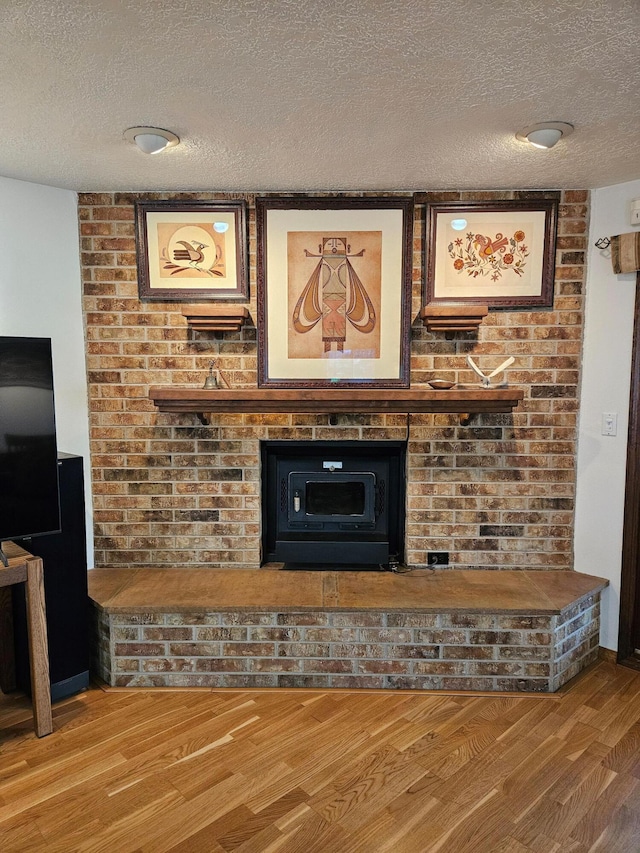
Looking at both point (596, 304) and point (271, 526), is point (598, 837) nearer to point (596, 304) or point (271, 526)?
point (271, 526)

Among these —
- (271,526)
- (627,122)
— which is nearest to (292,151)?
(627,122)

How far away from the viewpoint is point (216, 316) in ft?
8.42

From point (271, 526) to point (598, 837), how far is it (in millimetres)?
1803

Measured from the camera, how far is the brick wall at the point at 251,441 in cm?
270

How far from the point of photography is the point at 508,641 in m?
2.37

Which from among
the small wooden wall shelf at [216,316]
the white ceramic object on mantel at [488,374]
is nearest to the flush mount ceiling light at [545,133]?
the white ceramic object on mantel at [488,374]

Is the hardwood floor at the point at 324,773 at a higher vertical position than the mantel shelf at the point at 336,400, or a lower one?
lower

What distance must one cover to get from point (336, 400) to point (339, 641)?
1.08 meters

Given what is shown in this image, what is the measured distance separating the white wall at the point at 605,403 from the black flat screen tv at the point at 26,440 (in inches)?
95.9

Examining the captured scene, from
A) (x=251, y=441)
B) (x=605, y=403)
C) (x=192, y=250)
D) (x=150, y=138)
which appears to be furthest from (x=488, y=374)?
(x=150, y=138)

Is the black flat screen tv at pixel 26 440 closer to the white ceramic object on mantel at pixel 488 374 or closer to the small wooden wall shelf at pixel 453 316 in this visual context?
the small wooden wall shelf at pixel 453 316

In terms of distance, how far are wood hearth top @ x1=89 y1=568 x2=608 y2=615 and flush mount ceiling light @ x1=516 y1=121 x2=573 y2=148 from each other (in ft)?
6.09

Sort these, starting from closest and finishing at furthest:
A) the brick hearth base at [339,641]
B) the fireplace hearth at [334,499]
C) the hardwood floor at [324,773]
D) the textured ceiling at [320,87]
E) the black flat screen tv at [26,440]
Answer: the textured ceiling at [320,87], the hardwood floor at [324,773], the black flat screen tv at [26,440], the brick hearth base at [339,641], the fireplace hearth at [334,499]

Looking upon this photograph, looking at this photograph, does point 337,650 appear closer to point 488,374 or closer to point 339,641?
point 339,641
